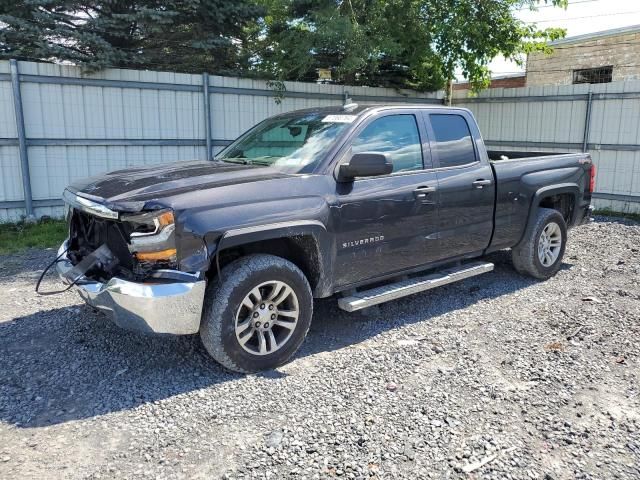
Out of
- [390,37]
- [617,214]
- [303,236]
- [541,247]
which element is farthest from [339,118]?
[617,214]

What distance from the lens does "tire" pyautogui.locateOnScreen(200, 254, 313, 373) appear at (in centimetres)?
361

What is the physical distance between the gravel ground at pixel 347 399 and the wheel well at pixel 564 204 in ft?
5.05

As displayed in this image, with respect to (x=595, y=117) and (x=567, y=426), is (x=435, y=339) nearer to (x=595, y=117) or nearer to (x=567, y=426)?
(x=567, y=426)

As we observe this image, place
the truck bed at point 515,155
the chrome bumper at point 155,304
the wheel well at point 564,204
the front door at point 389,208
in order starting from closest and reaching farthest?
1. the chrome bumper at point 155,304
2. the front door at point 389,208
3. the wheel well at point 564,204
4. the truck bed at point 515,155

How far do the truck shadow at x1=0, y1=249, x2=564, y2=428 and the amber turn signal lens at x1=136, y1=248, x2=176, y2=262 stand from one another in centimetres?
88

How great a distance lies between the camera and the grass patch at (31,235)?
7630mm

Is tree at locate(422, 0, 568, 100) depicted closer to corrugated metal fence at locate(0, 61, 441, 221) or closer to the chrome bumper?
corrugated metal fence at locate(0, 61, 441, 221)

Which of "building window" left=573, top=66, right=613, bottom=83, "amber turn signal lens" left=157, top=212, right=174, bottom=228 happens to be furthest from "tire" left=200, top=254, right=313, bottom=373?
"building window" left=573, top=66, right=613, bottom=83

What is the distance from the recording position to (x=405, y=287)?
4.71m

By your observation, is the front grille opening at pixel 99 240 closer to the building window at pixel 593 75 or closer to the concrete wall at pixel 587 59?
the concrete wall at pixel 587 59

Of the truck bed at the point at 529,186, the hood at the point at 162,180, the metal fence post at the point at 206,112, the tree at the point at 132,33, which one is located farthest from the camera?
the metal fence post at the point at 206,112

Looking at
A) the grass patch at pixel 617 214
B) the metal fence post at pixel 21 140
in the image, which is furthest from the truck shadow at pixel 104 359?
the grass patch at pixel 617 214

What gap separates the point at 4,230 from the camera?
8.23 metres

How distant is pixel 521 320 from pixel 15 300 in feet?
16.4
